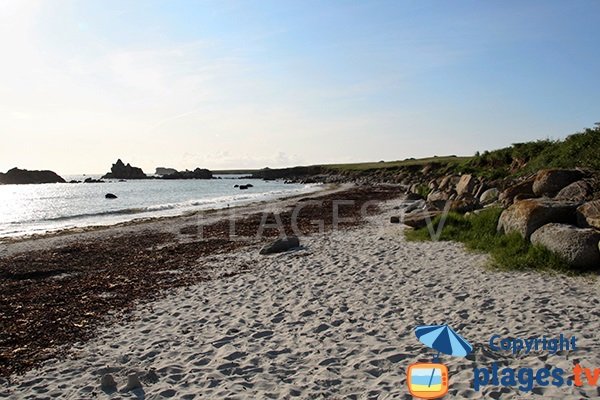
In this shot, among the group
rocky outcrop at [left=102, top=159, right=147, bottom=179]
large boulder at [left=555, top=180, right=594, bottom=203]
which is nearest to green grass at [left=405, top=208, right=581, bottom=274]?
large boulder at [left=555, top=180, right=594, bottom=203]

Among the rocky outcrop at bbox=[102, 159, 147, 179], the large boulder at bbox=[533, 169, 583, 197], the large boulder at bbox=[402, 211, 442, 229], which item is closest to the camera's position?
the large boulder at bbox=[533, 169, 583, 197]

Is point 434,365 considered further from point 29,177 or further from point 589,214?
point 29,177

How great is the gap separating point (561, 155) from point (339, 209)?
15.2 meters

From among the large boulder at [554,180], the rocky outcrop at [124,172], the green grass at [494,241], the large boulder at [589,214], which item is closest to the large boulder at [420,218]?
the green grass at [494,241]

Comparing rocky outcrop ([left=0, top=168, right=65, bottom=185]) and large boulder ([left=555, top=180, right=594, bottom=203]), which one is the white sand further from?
rocky outcrop ([left=0, top=168, right=65, bottom=185])

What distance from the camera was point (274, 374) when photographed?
6336 mm

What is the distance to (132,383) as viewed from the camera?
616 centimetres

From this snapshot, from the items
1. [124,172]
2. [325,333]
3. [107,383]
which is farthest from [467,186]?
[124,172]

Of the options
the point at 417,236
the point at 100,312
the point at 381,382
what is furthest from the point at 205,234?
the point at 381,382

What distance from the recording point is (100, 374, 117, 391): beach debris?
620cm

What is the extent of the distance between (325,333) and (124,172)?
7519 inches

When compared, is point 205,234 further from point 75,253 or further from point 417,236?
point 417,236

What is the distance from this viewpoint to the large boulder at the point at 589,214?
1086cm

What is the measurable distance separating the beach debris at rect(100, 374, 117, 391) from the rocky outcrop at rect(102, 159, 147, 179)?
190185 mm
